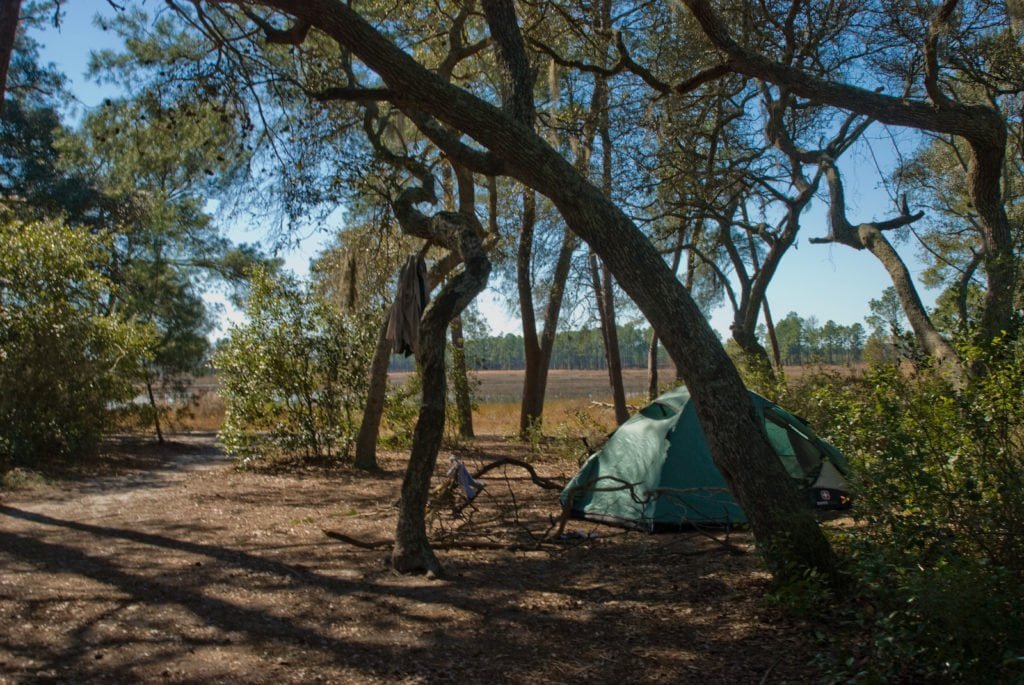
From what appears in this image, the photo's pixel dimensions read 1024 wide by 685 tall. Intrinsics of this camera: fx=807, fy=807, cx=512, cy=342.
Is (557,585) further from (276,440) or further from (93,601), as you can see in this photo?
(276,440)

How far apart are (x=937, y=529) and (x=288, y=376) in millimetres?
9949

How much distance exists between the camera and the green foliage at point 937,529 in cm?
343

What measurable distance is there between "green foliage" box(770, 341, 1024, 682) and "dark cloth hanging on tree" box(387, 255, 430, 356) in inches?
134

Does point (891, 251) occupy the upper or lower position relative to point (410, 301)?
upper

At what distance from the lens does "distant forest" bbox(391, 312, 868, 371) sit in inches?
626

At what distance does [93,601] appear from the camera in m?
5.29

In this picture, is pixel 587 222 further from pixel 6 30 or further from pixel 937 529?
pixel 6 30

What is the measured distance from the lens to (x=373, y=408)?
1175 cm

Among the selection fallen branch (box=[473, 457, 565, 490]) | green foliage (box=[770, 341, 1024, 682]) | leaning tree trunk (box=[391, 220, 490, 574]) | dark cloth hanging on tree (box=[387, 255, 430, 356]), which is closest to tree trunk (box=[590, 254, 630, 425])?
fallen branch (box=[473, 457, 565, 490])

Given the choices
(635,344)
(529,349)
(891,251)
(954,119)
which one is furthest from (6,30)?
(635,344)

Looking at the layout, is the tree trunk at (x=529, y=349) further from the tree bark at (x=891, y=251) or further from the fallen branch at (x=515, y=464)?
the fallen branch at (x=515, y=464)

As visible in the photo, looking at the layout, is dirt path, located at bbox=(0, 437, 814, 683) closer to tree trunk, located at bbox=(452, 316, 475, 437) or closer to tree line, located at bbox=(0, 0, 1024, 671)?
tree line, located at bbox=(0, 0, 1024, 671)

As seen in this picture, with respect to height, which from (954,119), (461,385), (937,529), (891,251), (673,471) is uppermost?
(954,119)

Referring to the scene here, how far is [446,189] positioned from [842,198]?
631 cm
